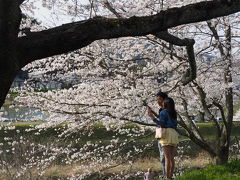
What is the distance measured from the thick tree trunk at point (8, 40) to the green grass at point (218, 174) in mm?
3133

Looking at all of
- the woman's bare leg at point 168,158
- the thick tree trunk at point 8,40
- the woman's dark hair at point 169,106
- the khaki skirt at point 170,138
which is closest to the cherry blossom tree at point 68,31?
the thick tree trunk at point 8,40

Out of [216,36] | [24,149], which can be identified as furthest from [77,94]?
[24,149]

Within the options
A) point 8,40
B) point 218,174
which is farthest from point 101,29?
point 218,174

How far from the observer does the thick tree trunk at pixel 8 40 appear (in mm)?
3037

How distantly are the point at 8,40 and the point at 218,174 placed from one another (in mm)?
3671

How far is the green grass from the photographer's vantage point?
5.36m

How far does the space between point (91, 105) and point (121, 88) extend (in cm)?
67

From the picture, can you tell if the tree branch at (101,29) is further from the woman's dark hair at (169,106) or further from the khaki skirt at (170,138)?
the khaki skirt at (170,138)

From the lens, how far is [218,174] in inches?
220

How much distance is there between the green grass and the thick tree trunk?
10.3 ft

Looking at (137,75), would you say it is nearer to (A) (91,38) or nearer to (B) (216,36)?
(B) (216,36)

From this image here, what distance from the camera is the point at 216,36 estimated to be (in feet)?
28.4

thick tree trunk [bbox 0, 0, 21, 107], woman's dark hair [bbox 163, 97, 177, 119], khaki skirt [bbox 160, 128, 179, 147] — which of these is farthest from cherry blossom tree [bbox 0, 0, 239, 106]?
khaki skirt [bbox 160, 128, 179, 147]

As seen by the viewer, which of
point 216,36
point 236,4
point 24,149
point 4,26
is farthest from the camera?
point 24,149
